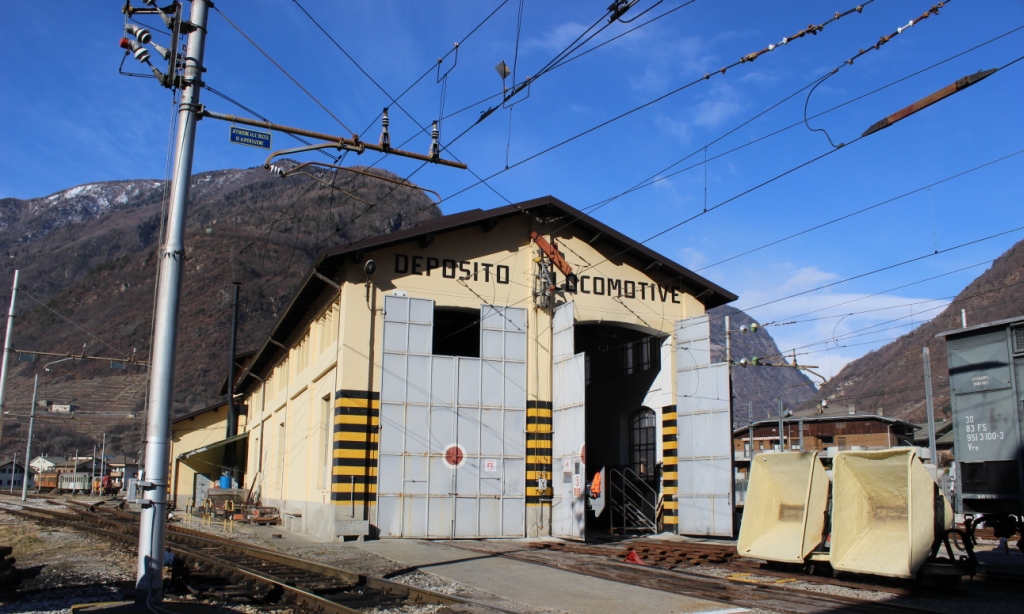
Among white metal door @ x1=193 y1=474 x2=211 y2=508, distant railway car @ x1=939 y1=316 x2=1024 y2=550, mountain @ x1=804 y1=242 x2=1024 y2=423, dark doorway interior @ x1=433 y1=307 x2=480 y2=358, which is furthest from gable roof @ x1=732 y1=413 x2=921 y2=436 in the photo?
distant railway car @ x1=939 y1=316 x2=1024 y2=550

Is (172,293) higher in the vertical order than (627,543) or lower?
higher

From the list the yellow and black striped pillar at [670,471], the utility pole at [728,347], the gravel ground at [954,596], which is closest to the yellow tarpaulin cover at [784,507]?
the gravel ground at [954,596]

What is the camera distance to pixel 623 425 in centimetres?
2845

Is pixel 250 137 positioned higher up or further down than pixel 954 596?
higher up

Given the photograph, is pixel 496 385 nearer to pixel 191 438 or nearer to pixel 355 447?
pixel 355 447

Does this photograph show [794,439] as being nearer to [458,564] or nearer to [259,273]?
[458,564]

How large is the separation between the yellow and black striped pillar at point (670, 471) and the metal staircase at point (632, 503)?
874 millimetres

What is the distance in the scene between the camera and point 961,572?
11.9 metres

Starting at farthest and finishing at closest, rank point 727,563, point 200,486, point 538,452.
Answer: point 200,486
point 538,452
point 727,563

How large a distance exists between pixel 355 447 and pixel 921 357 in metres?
95.7

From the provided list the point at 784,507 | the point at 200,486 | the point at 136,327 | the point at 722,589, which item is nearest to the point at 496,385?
the point at 784,507

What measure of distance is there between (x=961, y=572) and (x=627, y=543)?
10.2m

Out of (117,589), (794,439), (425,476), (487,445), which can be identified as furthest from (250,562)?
(794,439)

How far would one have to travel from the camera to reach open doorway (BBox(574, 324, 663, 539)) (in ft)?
87.1
